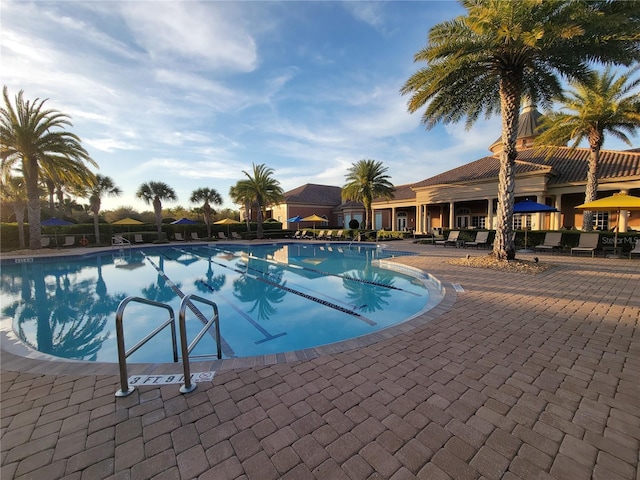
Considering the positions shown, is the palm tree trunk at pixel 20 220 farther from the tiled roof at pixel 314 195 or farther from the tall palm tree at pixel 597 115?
the tall palm tree at pixel 597 115

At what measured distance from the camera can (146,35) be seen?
7.71 m

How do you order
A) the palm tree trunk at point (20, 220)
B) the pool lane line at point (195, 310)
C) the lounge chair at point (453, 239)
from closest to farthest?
the pool lane line at point (195, 310) → the lounge chair at point (453, 239) → the palm tree trunk at point (20, 220)

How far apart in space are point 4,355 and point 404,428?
521cm

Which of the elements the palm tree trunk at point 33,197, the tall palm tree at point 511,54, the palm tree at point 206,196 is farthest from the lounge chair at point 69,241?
the tall palm tree at point 511,54

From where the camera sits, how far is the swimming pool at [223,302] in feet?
17.6

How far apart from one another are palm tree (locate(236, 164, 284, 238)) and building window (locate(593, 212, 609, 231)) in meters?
25.9

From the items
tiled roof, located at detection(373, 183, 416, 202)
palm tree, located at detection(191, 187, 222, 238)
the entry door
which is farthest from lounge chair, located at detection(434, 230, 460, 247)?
palm tree, located at detection(191, 187, 222, 238)

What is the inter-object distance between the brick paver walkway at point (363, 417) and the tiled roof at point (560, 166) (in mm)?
20811

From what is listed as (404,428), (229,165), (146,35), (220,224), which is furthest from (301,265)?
(220,224)

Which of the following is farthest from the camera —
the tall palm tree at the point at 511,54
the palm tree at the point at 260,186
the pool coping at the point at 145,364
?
the palm tree at the point at 260,186

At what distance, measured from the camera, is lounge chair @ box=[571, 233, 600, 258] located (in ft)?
40.6

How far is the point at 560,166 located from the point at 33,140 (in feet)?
117

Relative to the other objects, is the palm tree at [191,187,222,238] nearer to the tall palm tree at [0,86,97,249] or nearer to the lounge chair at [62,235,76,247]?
the lounge chair at [62,235,76,247]

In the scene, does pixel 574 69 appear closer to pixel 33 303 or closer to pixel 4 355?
pixel 4 355
